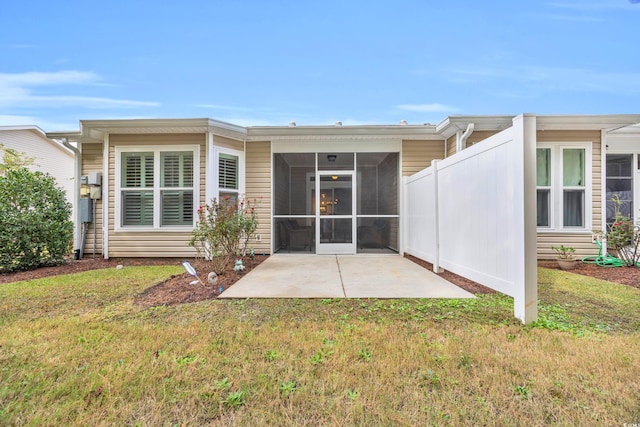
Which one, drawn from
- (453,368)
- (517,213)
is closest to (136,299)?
(453,368)

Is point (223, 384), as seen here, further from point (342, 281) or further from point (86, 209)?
point (86, 209)

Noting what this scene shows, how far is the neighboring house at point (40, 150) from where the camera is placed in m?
12.0

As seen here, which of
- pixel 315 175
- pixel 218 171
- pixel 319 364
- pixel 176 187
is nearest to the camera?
pixel 319 364

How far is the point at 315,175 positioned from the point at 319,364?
604 cm

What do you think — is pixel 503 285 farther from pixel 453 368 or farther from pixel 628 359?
pixel 453 368

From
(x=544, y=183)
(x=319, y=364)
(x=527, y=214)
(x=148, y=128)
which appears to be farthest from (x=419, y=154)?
(x=319, y=364)

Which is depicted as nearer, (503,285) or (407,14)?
(503,285)

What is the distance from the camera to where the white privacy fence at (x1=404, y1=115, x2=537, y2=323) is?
2701 mm

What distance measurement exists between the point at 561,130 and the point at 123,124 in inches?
375

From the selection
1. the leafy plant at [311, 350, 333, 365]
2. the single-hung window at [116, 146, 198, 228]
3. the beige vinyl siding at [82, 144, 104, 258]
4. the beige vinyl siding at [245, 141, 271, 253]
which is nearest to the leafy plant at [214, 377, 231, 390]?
the leafy plant at [311, 350, 333, 365]

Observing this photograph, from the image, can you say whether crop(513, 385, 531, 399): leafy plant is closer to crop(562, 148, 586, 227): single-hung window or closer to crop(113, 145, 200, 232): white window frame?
crop(562, 148, 586, 227): single-hung window

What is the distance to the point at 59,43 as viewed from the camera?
813 centimetres

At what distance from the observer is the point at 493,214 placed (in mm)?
3186

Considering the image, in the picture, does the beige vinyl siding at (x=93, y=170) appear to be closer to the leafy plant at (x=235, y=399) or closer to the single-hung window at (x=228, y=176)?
the single-hung window at (x=228, y=176)
